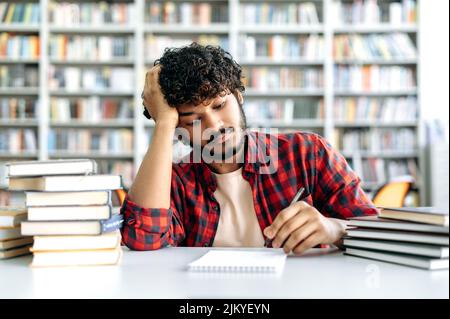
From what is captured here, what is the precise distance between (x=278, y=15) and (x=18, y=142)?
8.42 ft

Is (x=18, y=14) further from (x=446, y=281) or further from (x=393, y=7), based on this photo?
(x=446, y=281)

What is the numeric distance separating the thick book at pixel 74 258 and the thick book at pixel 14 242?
0.11 meters

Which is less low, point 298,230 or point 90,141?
point 90,141

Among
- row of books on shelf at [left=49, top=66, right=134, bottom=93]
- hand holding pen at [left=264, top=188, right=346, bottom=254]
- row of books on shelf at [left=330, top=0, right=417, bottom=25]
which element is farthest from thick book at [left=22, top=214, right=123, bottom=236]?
row of books on shelf at [left=330, top=0, right=417, bottom=25]

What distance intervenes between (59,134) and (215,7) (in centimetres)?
180

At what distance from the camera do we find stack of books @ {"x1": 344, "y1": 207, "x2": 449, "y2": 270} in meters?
0.81

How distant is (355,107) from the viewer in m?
4.39

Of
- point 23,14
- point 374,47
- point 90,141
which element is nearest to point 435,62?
point 374,47

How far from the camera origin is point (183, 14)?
14.3 ft

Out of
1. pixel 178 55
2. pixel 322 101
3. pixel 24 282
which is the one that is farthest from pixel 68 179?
pixel 322 101

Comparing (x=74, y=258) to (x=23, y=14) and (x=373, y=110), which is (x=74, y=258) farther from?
(x=23, y=14)

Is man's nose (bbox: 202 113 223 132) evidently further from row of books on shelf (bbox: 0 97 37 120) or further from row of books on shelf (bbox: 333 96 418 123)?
row of books on shelf (bbox: 0 97 37 120)

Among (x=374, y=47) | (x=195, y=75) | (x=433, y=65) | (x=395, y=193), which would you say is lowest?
(x=395, y=193)

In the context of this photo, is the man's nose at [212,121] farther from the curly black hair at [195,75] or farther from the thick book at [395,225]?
the thick book at [395,225]
